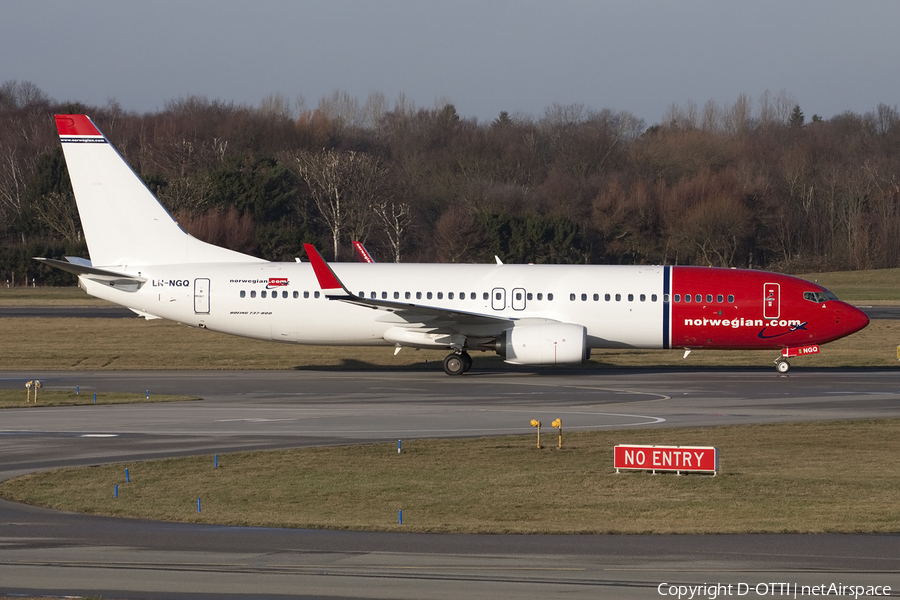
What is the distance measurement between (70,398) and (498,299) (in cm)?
1288

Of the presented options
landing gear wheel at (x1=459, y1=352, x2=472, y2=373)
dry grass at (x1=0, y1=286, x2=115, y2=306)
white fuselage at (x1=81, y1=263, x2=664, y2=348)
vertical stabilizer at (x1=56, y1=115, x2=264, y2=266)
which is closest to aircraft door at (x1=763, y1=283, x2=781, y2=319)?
white fuselage at (x1=81, y1=263, x2=664, y2=348)

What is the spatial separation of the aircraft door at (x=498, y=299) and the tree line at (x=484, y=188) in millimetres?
48068

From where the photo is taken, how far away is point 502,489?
15.9 metres

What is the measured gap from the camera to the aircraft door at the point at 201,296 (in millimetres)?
32094

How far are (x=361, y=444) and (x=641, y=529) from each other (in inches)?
324

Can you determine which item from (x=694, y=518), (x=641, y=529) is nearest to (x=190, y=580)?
(x=641, y=529)

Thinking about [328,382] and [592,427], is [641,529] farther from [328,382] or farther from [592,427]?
[328,382]

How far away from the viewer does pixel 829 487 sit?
15852 mm

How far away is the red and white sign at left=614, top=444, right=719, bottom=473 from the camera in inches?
652

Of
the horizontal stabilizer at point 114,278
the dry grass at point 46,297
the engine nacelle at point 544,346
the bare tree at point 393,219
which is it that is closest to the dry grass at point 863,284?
the bare tree at point 393,219

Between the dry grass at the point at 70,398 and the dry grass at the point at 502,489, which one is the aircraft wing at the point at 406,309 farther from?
the dry grass at the point at 502,489

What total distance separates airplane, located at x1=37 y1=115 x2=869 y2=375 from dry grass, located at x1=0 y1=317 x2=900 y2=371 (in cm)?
329
